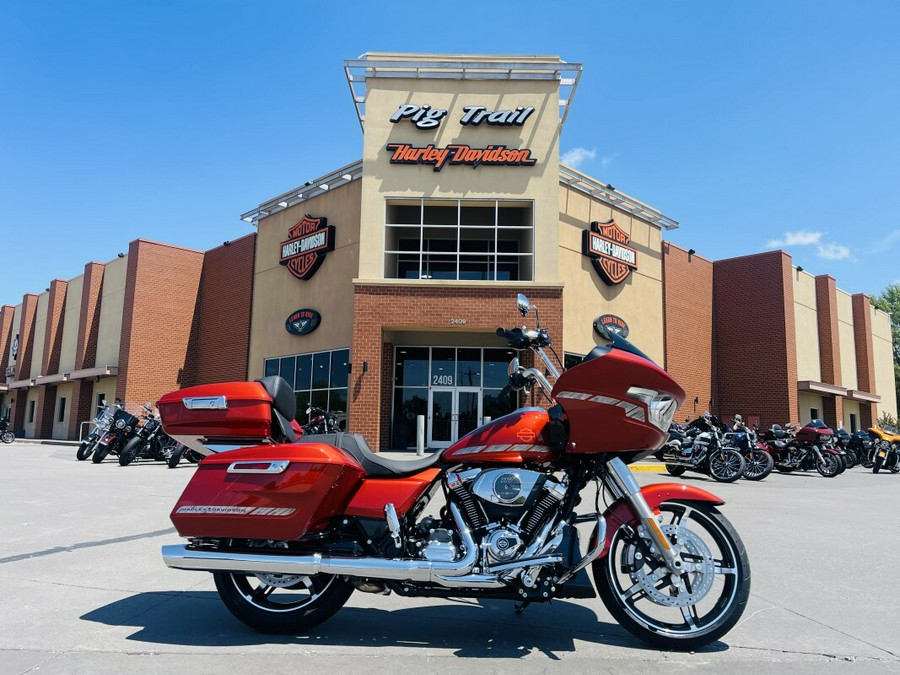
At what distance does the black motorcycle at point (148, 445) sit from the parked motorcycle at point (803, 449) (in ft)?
52.8

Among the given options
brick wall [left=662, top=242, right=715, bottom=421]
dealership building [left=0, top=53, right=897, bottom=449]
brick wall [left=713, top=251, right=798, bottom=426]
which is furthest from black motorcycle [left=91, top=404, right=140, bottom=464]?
brick wall [left=713, top=251, right=798, bottom=426]

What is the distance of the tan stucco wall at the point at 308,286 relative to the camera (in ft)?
71.2

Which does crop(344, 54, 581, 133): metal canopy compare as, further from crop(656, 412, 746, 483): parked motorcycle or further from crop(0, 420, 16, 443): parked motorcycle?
crop(0, 420, 16, 443): parked motorcycle

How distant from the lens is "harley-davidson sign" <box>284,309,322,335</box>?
22.6 meters

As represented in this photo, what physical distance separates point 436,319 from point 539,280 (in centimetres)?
343

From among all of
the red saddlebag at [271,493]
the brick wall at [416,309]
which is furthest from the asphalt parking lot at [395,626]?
the brick wall at [416,309]

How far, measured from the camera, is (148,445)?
1655 centimetres

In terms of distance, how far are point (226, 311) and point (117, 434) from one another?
38.5 feet

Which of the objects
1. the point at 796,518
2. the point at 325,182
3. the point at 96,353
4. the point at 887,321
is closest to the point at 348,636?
the point at 796,518

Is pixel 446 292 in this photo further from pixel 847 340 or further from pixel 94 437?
pixel 847 340

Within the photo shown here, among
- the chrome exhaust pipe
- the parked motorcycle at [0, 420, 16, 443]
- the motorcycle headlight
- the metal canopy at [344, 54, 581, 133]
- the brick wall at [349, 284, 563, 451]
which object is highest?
the metal canopy at [344, 54, 581, 133]

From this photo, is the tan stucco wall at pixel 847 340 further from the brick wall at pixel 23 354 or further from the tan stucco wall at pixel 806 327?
the brick wall at pixel 23 354

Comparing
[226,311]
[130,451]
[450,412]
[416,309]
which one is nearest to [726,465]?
[416,309]

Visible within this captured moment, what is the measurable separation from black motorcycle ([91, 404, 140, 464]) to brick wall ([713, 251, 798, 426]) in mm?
23282
